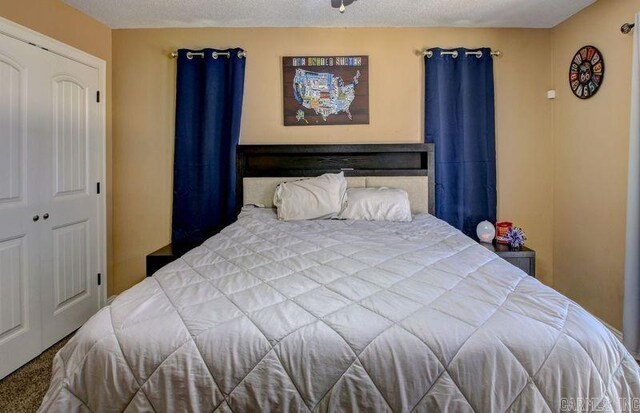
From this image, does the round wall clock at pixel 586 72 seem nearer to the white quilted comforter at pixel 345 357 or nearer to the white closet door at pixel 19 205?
the white quilted comforter at pixel 345 357

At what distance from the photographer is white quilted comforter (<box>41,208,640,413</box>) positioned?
0.86m

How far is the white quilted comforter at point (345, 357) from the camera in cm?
86

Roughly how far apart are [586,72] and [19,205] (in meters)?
4.04

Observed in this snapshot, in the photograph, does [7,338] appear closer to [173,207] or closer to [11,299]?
[11,299]

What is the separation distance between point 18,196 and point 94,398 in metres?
1.89

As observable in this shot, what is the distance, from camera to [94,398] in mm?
911

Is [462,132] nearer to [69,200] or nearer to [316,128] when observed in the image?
[316,128]

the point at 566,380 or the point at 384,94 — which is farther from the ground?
the point at 384,94

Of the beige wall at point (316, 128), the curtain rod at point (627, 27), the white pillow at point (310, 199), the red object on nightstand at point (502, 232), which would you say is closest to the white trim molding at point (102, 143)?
the beige wall at point (316, 128)

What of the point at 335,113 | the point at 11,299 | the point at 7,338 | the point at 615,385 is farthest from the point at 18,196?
the point at 615,385

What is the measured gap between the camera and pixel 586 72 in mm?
2686

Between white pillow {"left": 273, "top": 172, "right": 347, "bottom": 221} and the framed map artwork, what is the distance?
2.15 ft

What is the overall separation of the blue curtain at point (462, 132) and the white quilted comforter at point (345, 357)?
2035 millimetres

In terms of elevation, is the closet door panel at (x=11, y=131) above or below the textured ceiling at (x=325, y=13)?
below
